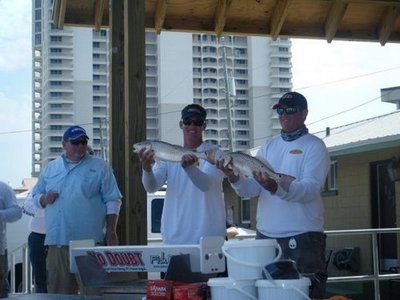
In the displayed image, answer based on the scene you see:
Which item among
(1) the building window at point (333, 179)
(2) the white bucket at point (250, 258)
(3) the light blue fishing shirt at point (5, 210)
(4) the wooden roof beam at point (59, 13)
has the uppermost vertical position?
(4) the wooden roof beam at point (59, 13)

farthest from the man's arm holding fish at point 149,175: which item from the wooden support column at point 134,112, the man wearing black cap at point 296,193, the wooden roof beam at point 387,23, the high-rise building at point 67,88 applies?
the high-rise building at point 67,88

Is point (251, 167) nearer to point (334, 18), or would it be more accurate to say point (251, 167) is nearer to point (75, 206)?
point (75, 206)

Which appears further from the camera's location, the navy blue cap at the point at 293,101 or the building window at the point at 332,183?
the building window at the point at 332,183

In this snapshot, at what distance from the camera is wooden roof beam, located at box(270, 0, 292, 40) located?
250 inches

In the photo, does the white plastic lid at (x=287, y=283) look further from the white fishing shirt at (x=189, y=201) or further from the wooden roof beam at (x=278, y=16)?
the wooden roof beam at (x=278, y=16)

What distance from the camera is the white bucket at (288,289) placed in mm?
2605

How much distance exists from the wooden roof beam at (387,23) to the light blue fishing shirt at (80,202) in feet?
10.2

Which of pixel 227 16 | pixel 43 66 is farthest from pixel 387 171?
pixel 43 66

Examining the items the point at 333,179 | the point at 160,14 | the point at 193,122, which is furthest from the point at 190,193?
the point at 333,179

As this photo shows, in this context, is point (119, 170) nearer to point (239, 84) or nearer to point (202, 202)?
point (202, 202)

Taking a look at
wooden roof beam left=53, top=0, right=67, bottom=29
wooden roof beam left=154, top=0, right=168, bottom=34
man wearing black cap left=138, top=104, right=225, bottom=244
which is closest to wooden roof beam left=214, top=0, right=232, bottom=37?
wooden roof beam left=154, top=0, right=168, bottom=34

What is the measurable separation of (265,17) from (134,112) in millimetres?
2330

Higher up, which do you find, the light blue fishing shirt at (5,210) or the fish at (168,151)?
the fish at (168,151)

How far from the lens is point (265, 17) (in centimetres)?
657
